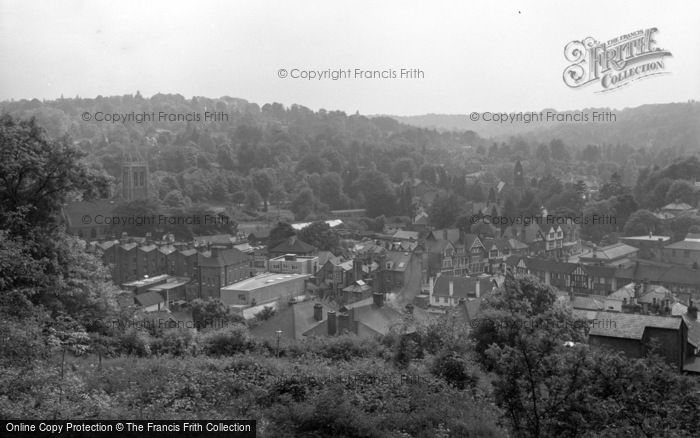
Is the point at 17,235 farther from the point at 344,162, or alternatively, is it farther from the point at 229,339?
the point at 344,162

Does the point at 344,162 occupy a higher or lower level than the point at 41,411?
higher

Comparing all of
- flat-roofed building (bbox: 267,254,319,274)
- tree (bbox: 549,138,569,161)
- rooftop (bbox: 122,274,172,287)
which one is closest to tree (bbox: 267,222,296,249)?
flat-roofed building (bbox: 267,254,319,274)

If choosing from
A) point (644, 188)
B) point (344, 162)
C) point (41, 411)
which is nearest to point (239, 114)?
point (344, 162)

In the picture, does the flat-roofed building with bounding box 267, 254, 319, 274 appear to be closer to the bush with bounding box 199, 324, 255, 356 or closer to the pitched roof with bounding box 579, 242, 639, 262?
the pitched roof with bounding box 579, 242, 639, 262

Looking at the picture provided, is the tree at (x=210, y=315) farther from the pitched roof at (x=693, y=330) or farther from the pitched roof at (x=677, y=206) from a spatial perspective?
the pitched roof at (x=677, y=206)

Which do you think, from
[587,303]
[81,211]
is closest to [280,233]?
[81,211]

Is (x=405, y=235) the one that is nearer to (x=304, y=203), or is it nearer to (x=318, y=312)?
(x=304, y=203)
